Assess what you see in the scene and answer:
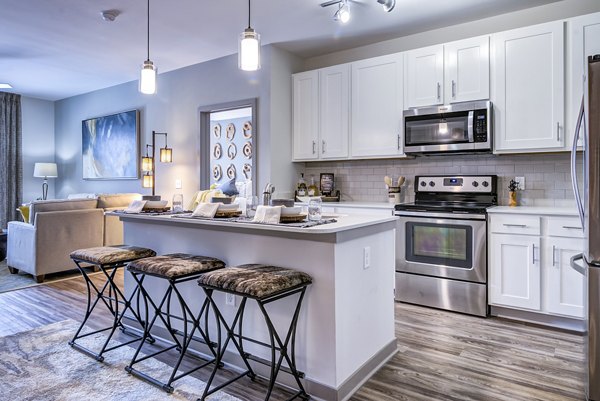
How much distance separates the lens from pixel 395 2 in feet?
11.5

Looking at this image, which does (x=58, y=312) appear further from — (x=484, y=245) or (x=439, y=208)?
(x=484, y=245)

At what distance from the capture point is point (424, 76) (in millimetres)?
3961

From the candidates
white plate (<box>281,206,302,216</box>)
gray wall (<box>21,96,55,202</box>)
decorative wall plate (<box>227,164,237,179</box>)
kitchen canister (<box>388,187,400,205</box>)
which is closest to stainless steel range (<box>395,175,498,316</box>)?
kitchen canister (<box>388,187,400,205</box>)

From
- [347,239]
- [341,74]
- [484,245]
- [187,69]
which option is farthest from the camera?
[187,69]

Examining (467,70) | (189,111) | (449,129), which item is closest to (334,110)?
(449,129)

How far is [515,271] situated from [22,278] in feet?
17.7

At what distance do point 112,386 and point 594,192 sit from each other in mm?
2775

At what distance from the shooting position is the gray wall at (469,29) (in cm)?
356

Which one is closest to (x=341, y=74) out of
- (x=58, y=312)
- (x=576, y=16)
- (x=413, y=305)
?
(x=576, y=16)

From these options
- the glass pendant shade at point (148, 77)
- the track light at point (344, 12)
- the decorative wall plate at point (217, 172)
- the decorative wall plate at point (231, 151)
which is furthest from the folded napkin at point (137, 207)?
the decorative wall plate at point (217, 172)

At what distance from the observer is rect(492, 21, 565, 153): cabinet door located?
3.32 m

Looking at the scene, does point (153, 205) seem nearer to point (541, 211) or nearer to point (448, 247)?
point (448, 247)

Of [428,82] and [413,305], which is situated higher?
[428,82]

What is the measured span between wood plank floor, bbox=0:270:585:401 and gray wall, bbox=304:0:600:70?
2.77 m
